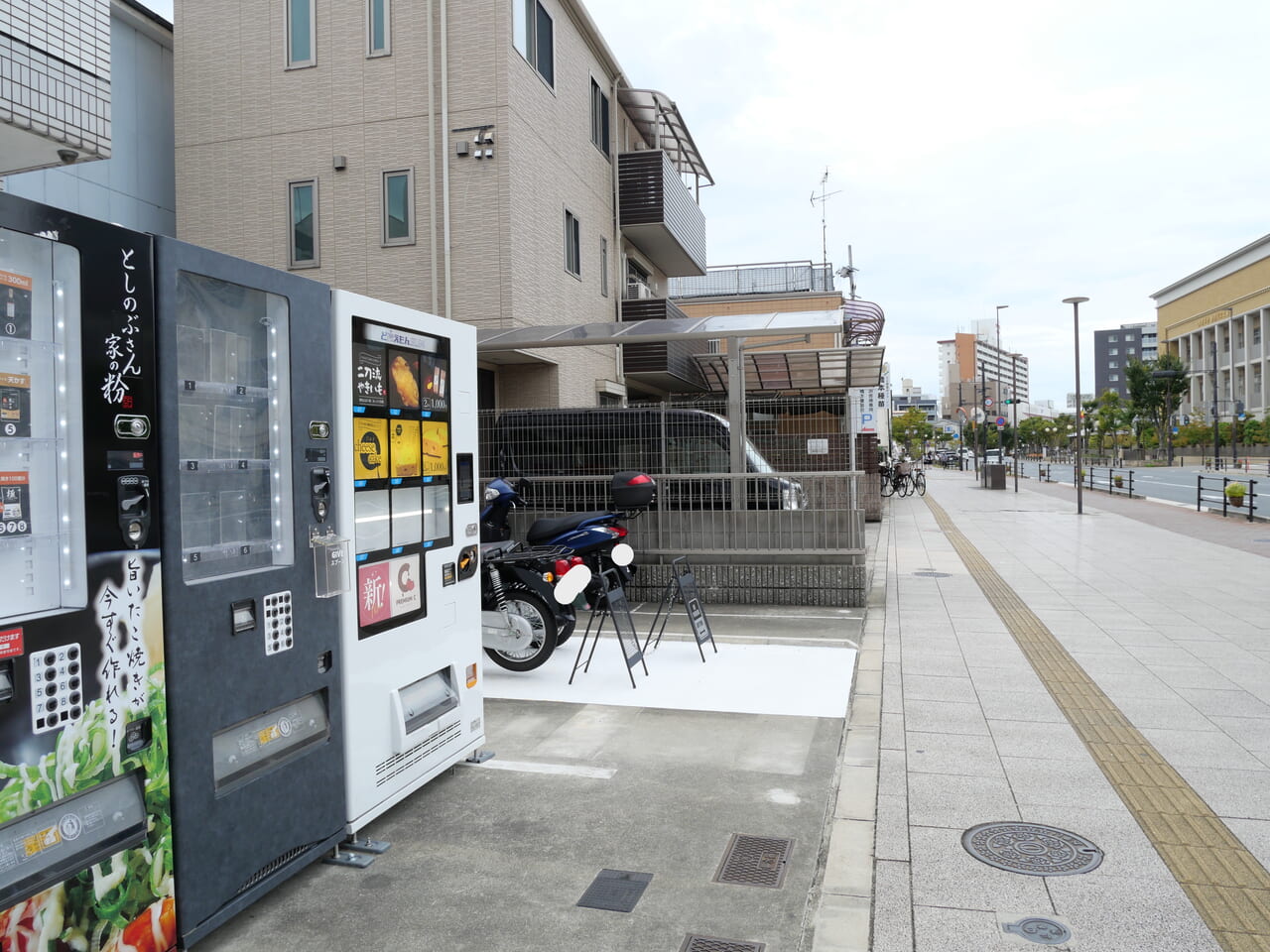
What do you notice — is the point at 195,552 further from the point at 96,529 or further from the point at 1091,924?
the point at 1091,924

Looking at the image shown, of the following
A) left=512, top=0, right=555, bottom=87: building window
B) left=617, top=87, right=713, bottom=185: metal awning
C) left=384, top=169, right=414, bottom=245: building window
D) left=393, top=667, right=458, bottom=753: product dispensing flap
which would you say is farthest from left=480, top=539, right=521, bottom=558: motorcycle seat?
left=617, top=87, right=713, bottom=185: metal awning

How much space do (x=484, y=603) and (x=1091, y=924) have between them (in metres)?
4.69

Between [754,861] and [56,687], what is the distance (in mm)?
2663

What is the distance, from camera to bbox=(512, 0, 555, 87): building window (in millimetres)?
13812

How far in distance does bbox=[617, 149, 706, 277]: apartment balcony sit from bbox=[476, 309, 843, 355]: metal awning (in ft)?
27.8

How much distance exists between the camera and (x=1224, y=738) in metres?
5.43

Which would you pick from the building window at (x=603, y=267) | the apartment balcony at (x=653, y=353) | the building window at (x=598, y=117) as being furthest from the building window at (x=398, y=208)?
the apartment balcony at (x=653, y=353)

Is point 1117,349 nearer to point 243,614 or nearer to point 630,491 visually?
point 630,491

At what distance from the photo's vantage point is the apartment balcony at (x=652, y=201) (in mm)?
18516

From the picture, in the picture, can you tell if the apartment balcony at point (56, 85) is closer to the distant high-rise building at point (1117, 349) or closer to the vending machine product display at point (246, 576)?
the vending machine product display at point (246, 576)

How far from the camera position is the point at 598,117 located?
17.8 metres

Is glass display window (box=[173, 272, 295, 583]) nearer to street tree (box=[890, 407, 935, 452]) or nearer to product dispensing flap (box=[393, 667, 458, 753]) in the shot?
product dispensing flap (box=[393, 667, 458, 753])

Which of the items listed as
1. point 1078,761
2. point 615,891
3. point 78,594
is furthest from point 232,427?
point 1078,761

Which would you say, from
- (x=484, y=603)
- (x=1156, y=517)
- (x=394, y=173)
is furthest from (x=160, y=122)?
(x=1156, y=517)
